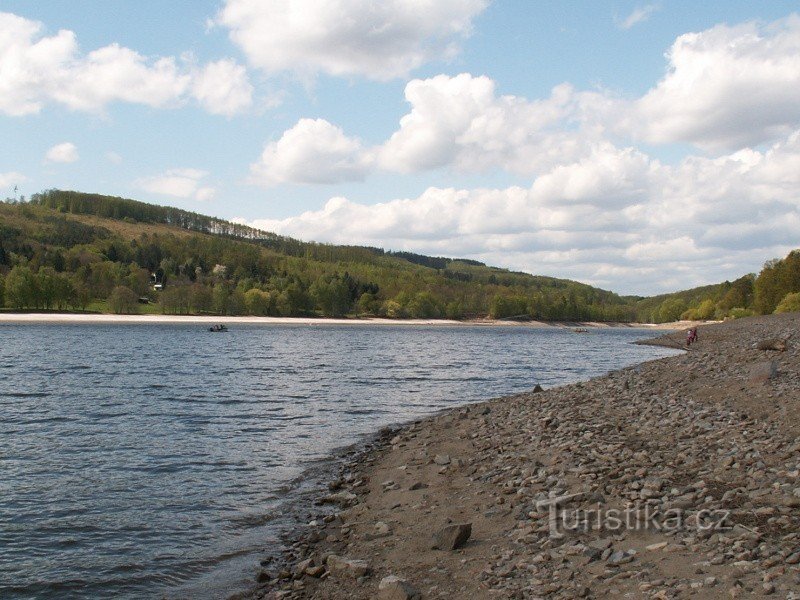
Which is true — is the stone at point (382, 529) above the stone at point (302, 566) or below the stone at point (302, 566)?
above

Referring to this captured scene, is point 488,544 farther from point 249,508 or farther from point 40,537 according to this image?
point 40,537

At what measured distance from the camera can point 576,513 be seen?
10789 mm

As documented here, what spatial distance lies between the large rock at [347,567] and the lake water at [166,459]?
1670 mm

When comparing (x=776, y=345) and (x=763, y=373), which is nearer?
(x=763, y=373)

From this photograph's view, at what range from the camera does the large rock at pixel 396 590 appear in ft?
28.6

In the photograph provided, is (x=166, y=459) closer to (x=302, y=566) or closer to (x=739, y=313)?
(x=302, y=566)

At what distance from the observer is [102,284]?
644 ft

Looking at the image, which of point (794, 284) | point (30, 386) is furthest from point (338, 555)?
point (794, 284)

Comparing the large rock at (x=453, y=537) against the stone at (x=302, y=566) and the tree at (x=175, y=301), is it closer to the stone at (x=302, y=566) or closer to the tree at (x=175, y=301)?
the stone at (x=302, y=566)

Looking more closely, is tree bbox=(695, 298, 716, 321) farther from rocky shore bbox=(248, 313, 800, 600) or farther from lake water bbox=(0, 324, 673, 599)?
rocky shore bbox=(248, 313, 800, 600)

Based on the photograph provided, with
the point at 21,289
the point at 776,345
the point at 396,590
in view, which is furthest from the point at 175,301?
the point at 396,590

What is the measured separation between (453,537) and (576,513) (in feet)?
7.16

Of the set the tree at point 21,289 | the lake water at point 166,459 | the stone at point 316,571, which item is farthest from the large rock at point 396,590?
the tree at point 21,289

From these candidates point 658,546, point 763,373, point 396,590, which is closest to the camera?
point 658,546
